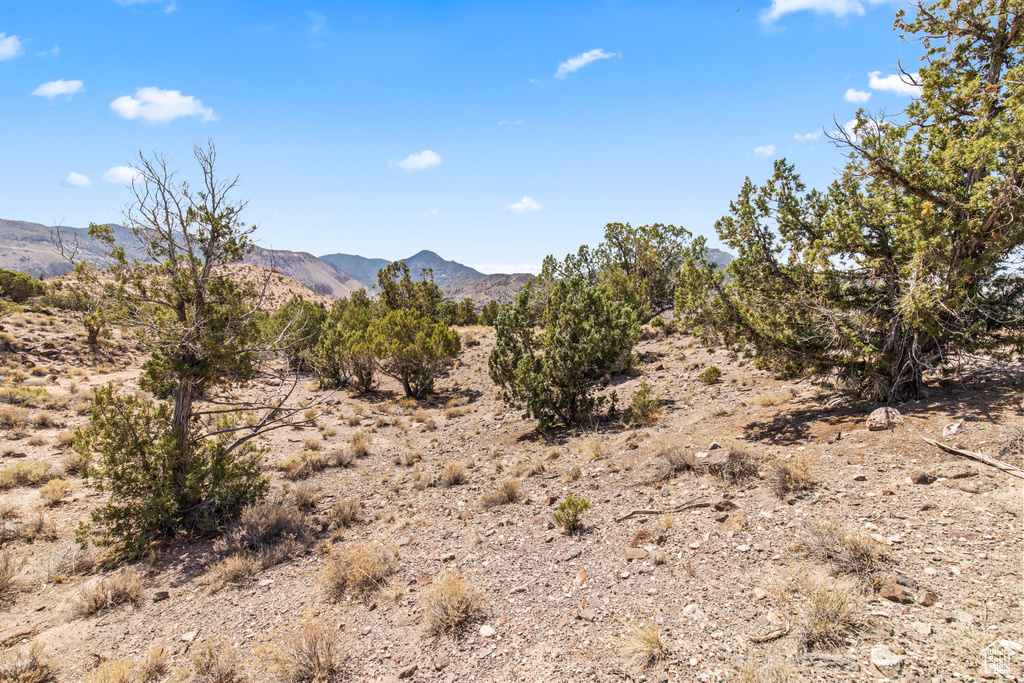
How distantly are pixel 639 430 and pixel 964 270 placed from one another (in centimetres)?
626

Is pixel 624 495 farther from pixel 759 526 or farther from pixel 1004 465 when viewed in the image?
pixel 1004 465

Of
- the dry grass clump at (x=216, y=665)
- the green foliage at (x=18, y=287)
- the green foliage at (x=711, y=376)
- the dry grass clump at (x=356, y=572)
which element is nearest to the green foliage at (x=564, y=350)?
the green foliage at (x=711, y=376)

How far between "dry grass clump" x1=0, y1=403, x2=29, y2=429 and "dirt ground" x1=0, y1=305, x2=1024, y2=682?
3.80 metres

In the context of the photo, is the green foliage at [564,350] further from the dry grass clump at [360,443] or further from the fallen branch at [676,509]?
the fallen branch at [676,509]

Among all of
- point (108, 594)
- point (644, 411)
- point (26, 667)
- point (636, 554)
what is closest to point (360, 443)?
point (108, 594)

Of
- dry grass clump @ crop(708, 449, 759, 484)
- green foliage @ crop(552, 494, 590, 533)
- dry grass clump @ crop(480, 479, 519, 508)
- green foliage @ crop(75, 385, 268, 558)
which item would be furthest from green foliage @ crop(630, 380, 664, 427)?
green foliage @ crop(75, 385, 268, 558)

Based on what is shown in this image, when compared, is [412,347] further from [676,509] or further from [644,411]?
[676,509]

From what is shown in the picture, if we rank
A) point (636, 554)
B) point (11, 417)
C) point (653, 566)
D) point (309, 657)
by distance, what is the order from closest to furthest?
point (309, 657) → point (653, 566) → point (636, 554) → point (11, 417)

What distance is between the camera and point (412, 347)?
19.3 meters

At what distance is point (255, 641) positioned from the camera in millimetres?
5059

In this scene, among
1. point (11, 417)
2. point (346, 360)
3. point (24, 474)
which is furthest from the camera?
point (346, 360)

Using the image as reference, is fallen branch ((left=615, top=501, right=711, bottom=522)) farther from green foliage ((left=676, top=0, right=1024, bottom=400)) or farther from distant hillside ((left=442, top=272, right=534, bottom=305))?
distant hillside ((left=442, top=272, right=534, bottom=305))

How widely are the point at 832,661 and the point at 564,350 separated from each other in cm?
891

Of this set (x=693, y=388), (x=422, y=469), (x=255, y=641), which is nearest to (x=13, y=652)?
(x=255, y=641)
